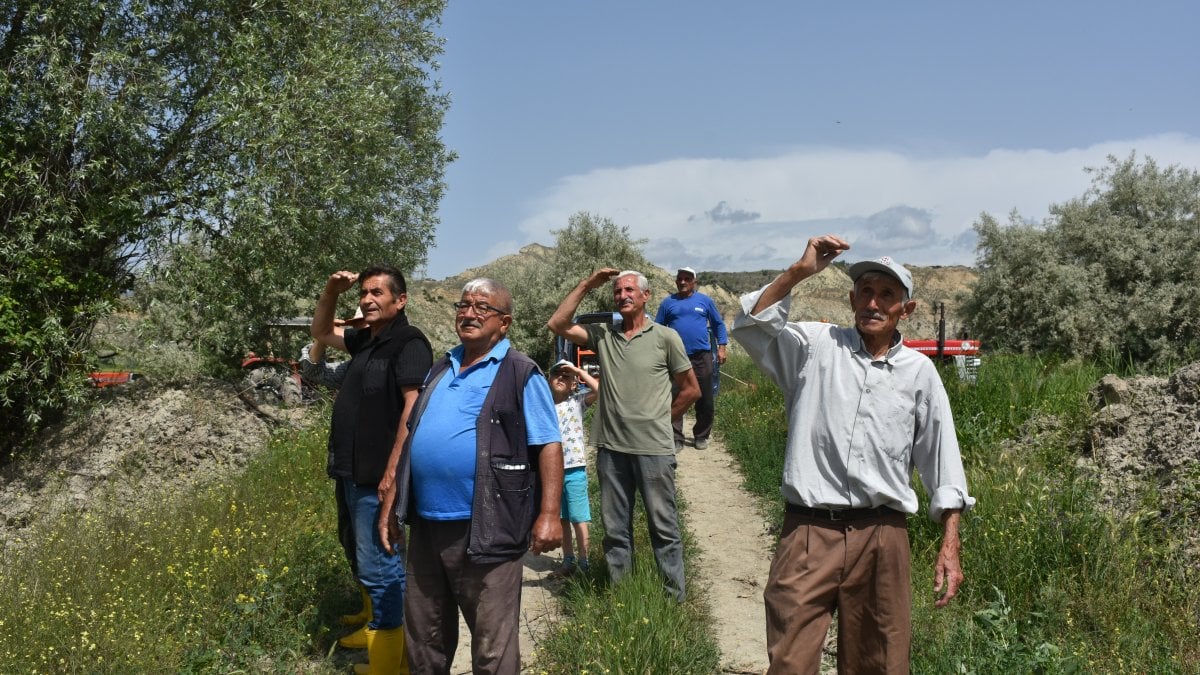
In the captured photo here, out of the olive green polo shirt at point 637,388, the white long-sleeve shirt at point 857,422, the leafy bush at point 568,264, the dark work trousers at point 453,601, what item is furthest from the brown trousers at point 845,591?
the leafy bush at point 568,264

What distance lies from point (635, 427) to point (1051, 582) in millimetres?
2486

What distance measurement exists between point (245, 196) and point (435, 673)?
7896 mm

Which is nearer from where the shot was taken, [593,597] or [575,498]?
[593,597]

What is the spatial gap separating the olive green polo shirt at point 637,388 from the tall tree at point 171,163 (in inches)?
239

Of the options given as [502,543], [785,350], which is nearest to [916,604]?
[785,350]

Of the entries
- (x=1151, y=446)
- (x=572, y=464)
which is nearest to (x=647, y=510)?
(x=572, y=464)

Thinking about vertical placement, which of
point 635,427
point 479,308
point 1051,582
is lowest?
point 1051,582

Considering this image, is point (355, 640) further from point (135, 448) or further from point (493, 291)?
point (135, 448)

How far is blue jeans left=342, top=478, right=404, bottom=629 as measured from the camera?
4336mm

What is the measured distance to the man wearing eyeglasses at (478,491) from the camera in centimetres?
354

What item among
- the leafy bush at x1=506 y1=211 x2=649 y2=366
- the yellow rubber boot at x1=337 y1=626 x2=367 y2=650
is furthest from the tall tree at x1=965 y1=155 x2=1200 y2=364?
the yellow rubber boot at x1=337 y1=626 x2=367 y2=650

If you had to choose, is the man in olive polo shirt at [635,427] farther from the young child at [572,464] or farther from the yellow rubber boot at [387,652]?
the yellow rubber boot at [387,652]

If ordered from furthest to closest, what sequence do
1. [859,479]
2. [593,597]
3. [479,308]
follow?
[593,597], [479,308], [859,479]

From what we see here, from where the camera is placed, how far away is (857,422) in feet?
10.7
